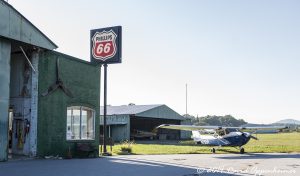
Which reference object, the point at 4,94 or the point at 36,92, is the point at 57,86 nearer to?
the point at 36,92

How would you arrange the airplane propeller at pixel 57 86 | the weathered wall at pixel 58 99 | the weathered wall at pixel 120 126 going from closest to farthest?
the weathered wall at pixel 58 99 → the airplane propeller at pixel 57 86 → the weathered wall at pixel 120 126

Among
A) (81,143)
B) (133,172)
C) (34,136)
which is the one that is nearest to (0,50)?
(34,136)

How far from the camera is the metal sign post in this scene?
25.9m

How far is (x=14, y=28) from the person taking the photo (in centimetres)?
1908

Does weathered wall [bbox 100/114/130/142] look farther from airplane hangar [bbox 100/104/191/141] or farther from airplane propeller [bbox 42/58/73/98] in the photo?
airplane propeller [bbox 42/58/73/98]

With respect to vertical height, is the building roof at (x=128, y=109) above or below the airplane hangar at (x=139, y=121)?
above

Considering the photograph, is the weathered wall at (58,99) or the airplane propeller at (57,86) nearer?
the weathered wall at (58,99)

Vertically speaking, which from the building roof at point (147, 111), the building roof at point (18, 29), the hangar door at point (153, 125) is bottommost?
the hangar door at point (153, 125)

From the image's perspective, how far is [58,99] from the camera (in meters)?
21.7

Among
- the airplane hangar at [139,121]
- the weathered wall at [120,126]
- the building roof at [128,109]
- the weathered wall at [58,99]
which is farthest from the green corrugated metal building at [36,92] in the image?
the building roof at [128,109]

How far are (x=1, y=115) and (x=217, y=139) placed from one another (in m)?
18.8

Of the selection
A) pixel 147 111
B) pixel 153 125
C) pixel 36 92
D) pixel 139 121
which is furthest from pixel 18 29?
pixel 153 125

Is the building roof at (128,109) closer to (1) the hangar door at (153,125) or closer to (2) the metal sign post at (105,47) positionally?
(1) the hangar door at (153,125)

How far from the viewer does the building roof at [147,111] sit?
53.7 metres
